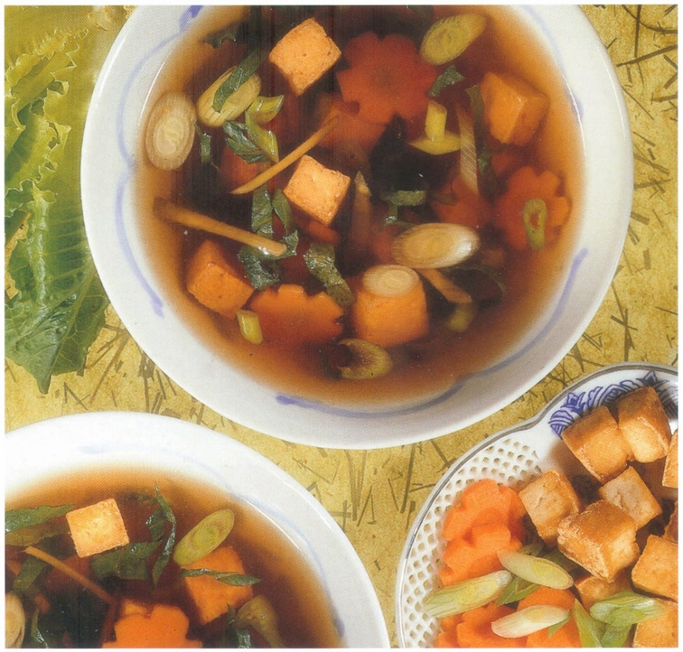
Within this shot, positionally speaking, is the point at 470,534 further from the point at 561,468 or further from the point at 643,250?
the point at 643,250

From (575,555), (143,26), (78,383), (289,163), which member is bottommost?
(575,555)

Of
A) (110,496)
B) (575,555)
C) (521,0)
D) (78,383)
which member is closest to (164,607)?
(110,496)

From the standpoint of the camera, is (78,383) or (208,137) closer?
(208,137)

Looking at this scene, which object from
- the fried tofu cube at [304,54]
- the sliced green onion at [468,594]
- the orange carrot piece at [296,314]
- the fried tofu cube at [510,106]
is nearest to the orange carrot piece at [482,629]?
the sliced green onion at [468,594]

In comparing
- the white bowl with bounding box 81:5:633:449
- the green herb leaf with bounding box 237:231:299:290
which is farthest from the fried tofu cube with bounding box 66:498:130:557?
the green herb leaf with bounding box 237:231:299:290

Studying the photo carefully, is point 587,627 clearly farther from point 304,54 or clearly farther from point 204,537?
point 304,54

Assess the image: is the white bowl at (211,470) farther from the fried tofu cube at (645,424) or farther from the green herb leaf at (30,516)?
the fried tofu cube at (645,424)

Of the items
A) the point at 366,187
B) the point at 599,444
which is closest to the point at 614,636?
the point at 599,444
